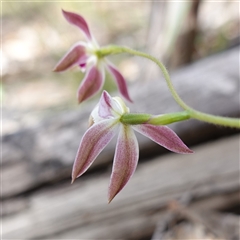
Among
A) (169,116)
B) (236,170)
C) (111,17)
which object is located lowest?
(111,17)

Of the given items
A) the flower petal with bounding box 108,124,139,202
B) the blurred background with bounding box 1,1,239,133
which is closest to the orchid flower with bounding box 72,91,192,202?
the flower petal with bounding box 108,124,139,202

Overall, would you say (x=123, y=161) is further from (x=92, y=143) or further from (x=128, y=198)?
(x=128, y=198)

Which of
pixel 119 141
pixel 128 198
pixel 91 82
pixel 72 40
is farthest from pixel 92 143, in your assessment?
pixel 72 40

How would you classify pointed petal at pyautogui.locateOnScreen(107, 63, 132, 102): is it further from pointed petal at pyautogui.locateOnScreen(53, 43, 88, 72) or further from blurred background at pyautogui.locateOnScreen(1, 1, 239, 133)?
blurred background at pyautogui.locateOnScreen(1, 1, 239, 133)

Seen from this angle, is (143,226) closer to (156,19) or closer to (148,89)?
(148,89)

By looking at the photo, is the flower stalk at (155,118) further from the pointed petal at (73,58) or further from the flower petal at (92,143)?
the pointed petal at (73,58)

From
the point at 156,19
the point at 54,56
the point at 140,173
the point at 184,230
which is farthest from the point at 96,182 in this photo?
the point at 54,56
